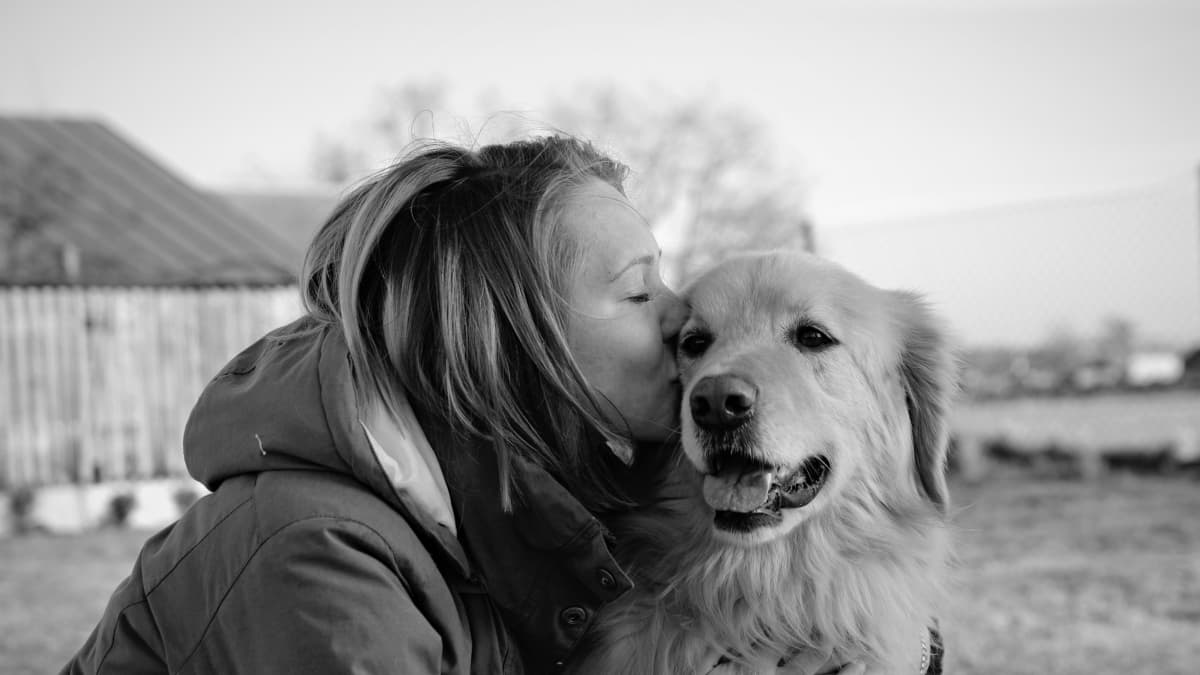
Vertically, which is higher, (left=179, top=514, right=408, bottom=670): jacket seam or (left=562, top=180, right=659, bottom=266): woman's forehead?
(left=562, top=180, right=659, bottom=266): woman's forehead

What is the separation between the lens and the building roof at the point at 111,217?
39.5ft

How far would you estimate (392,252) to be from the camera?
198 cm

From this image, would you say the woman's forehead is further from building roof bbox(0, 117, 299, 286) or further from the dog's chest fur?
building roof bbox(0, 117, 299, 286)

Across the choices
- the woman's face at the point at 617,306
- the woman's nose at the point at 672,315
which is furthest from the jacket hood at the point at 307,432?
the woman's nose at the point at 672,315

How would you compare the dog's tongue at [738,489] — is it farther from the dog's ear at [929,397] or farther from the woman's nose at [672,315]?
the dog's ear at [929,397]

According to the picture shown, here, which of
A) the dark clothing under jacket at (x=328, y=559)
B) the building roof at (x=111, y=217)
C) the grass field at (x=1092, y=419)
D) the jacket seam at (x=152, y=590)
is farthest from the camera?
the building roof at (x=111, y=217)

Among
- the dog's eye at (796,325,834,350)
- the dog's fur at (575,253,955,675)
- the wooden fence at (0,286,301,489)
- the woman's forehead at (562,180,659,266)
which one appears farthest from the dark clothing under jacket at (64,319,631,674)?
the wooden fence at (0,286,301,489)

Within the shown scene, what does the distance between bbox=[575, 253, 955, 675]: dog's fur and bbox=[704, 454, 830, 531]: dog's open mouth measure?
3 centimetres

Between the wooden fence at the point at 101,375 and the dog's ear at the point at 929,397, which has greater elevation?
the dog's ear at the point at 929,397

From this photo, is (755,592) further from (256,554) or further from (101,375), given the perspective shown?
(101,375)

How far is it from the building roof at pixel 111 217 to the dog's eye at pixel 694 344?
31.8 ft

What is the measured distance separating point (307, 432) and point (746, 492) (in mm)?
1070

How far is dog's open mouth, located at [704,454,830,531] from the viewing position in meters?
2.28

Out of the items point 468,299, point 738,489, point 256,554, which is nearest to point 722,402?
point 738,489
